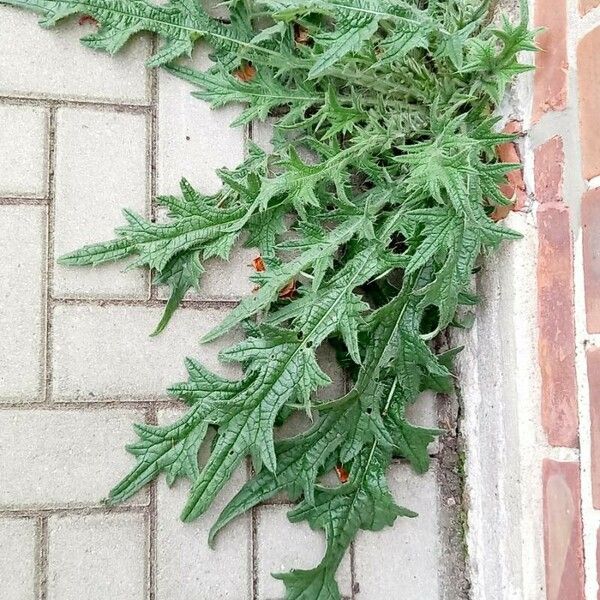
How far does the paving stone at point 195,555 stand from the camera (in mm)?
1404

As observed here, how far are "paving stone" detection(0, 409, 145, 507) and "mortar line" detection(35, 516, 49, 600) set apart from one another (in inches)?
1.6

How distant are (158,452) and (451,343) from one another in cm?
65

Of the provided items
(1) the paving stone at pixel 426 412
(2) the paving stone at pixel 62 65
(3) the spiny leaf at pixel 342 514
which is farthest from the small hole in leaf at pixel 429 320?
(2) the paving stone at pixel 62 65

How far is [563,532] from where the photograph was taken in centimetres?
125

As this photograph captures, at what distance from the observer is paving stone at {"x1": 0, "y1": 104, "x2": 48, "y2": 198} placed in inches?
56.1

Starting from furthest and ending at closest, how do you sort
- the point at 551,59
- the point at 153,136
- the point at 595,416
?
the point at 153,136 → the point at 551,59 → the point at 595,416

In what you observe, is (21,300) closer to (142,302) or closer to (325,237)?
(142,302)

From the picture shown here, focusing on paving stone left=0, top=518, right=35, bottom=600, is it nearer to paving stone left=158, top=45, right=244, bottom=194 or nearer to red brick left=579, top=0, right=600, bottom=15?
paving stone left=158, top=45, right=244, bottom=194

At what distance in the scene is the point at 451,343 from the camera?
1.55 meters

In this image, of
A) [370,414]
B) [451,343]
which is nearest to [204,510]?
[370,414]

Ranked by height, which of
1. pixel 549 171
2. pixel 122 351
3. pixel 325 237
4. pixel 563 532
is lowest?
pixel 563 532

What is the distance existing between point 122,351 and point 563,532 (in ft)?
2.90

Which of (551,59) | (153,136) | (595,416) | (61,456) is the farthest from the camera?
(153,136)

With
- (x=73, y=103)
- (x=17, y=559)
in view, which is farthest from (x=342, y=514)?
(x=73, y=103)
